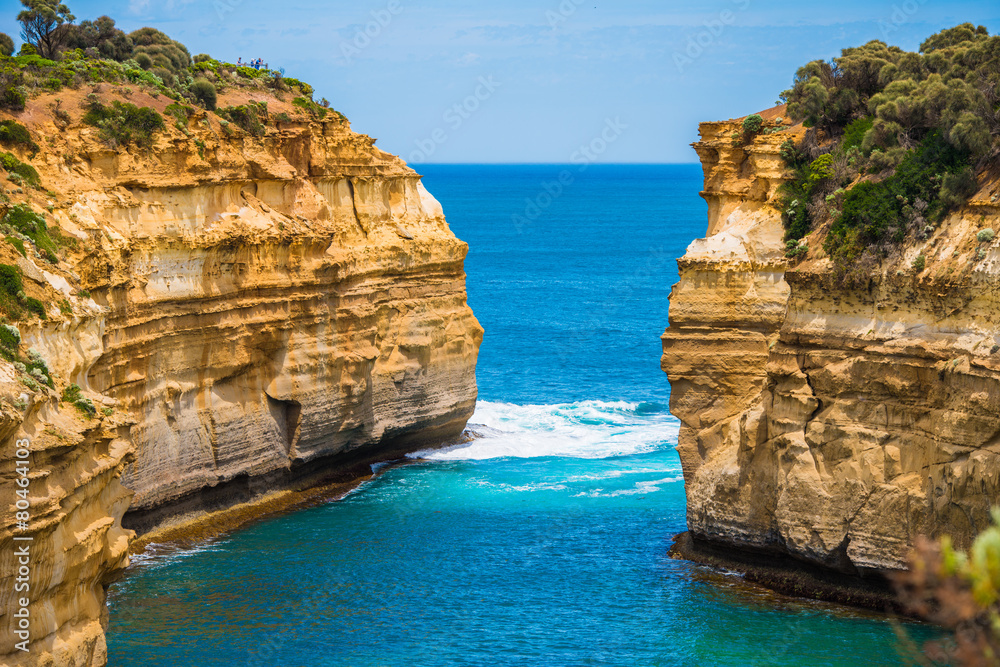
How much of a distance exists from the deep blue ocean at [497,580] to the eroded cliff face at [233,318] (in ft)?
7.48

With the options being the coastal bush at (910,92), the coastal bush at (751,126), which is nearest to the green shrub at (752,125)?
the coastal bush at (751,126)

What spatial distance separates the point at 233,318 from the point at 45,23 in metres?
17.4

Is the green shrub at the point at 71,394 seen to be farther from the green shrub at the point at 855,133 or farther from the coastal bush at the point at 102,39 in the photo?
the coastal bush at the point at 102,39

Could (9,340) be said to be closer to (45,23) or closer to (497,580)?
(497,580)

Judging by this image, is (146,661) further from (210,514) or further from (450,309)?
(450,309)

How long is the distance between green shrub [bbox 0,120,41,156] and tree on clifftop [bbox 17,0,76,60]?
14596 mm

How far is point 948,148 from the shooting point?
27516 mm

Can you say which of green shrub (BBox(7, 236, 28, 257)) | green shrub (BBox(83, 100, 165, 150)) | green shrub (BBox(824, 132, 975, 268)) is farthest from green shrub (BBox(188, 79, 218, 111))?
green shrub (BBox(824, 132, 975, 268))

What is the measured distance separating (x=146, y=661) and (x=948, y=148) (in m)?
21.3

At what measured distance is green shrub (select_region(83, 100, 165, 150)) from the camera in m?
33.9

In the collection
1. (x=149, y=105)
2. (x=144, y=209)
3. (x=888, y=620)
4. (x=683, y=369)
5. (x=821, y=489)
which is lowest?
(x=888, y=620)

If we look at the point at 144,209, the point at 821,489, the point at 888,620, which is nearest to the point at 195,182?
the point at 144,209

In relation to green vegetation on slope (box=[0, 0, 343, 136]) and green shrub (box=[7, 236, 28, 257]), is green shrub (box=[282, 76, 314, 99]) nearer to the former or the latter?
green vegetation on slope (box=[0, 0, 343, 136])

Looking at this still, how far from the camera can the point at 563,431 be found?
162ft
